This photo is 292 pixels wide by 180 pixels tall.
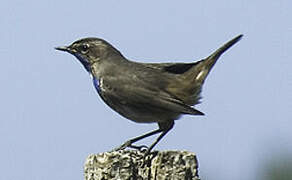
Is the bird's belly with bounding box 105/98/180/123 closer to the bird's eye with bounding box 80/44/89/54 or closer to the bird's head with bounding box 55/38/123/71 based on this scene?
the bird's head with bounding box 55/38/123/71

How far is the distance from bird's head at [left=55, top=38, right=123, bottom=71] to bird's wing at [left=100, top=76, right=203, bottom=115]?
1.63 ft

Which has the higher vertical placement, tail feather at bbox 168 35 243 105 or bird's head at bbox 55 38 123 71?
bird's head at bbox 55 38 123 71

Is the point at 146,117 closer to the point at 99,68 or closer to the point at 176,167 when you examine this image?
the point at 99,68

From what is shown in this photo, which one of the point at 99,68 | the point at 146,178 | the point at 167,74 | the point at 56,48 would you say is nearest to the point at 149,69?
the point at 167,74

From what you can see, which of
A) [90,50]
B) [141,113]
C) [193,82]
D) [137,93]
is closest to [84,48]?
[90,50]

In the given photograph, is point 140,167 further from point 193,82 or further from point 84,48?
point 84,48

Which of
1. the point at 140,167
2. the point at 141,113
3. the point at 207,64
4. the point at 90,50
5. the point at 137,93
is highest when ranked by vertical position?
the point at 90,50

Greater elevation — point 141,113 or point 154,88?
point 154,88

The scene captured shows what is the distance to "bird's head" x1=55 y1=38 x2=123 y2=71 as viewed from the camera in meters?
9.93

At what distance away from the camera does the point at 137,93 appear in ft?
30.3

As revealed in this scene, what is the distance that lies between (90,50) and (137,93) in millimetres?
1097

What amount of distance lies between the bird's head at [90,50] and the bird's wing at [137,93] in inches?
19.5

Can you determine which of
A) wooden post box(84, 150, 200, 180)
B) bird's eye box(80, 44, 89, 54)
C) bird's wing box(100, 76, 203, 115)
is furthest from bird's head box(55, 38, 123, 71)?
wooden post box(84, 150, 200, 180)

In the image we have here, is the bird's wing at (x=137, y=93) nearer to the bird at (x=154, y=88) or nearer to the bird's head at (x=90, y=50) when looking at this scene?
the bird at (x=154, y=88)
